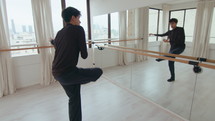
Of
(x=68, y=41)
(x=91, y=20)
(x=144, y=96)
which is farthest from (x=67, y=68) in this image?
(x=91, y=20)

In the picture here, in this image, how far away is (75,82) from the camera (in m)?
1.31

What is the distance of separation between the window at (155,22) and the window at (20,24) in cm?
255

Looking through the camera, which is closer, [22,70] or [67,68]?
[67,68]

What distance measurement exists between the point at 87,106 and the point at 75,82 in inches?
40.7

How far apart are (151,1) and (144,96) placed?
5.58ft

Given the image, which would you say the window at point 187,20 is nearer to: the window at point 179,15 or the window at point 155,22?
the window at point 179,15

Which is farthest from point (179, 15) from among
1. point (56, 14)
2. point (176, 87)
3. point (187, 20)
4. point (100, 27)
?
point (56, 14)

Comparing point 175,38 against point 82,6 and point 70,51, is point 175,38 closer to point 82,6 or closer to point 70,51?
point 70,51

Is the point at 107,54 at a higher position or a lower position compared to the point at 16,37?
lower

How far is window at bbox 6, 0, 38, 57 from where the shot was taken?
272cm

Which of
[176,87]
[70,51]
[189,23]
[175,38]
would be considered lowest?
[176,87]

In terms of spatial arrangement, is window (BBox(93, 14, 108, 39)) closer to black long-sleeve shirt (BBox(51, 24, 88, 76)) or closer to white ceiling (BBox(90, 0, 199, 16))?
white ceiling (BBox(90, 0, 199, 16))

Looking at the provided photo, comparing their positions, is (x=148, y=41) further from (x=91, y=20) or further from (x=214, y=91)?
(x=91, y=20)

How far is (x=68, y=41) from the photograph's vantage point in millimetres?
1204
